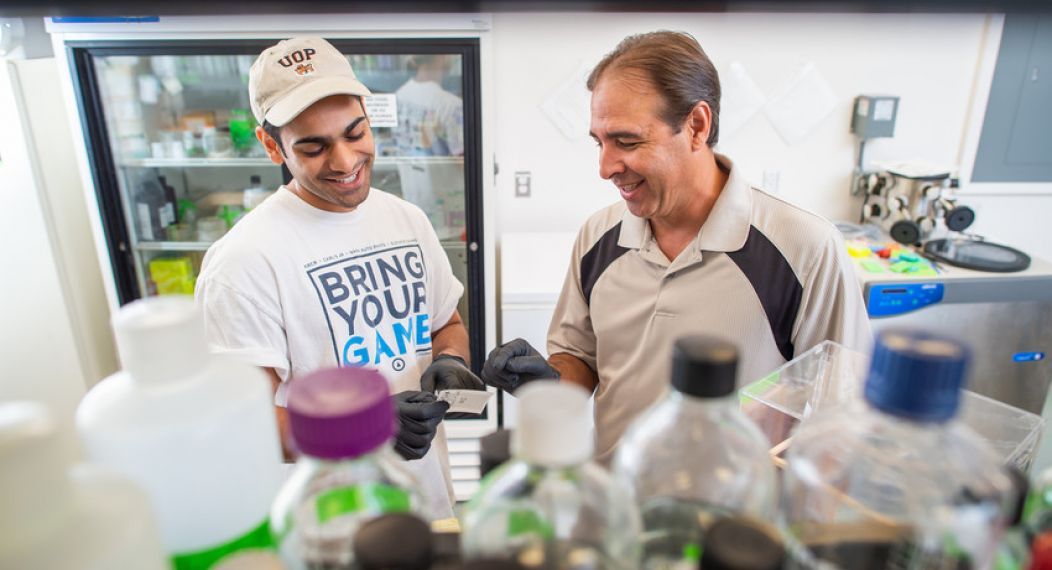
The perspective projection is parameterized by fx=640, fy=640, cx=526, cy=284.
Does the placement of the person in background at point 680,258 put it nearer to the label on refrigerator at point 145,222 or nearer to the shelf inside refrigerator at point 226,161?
the shelf inside refrigerator at point 226,161

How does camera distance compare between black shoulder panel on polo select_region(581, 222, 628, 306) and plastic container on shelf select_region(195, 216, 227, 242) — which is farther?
plastic container on shelf select_region(195, 216, 227, 242)

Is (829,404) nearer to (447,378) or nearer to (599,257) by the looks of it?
(599,257)

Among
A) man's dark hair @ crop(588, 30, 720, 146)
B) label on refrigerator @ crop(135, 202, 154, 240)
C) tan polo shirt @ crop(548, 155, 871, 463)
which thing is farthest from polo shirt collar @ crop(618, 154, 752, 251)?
label on refrigerator @ crop(135, 202, 154, 240)

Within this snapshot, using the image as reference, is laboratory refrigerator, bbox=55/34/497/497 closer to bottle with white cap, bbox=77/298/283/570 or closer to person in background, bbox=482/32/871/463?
person in background, bbox=482/32/871/463

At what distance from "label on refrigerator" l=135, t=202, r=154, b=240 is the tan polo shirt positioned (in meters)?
2.41

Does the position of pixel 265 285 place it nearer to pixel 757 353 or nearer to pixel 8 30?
pixel 757 353

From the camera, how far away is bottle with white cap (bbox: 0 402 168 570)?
0.31 metres

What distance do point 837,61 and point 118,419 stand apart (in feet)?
10.8

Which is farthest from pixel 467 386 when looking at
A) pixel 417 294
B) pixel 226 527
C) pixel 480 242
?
pixel 480 242

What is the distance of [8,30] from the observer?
236 centimetres

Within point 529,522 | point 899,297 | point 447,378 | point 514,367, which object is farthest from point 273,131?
point 899,297

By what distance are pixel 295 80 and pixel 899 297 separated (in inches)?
92.0

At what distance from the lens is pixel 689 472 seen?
47 cm

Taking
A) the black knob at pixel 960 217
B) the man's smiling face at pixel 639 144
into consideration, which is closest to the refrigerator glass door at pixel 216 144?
the man's smiling face at pixel 639 144
